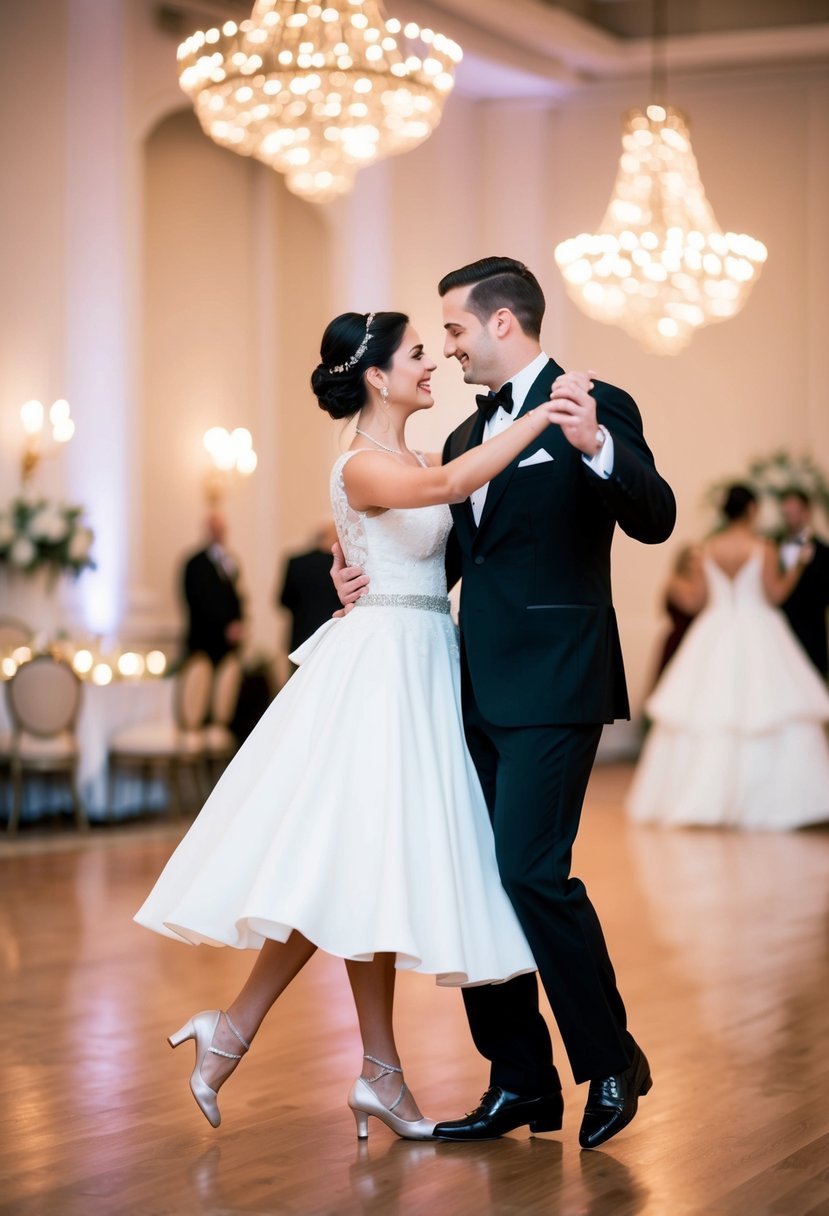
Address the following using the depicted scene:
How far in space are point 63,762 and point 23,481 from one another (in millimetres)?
1635

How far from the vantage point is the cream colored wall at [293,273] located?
29.5ft

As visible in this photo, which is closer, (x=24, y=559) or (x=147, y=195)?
(x=24, y=559)

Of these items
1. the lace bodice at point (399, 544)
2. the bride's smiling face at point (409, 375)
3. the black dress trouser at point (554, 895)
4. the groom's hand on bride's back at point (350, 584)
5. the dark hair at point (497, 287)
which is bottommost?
the black dress trouser at point (554, 895)

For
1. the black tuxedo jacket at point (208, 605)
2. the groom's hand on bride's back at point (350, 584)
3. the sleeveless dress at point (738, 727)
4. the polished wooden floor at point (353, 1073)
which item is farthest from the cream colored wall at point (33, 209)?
the groom's hand on bride's back at point (350, 584)

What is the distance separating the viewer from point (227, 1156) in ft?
9.60

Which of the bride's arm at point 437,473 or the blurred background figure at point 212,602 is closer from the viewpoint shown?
the bride's arm at point 437,473

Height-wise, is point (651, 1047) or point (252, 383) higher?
point (252, 383)

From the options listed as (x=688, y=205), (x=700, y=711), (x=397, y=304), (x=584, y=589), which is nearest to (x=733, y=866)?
(x=700, y=711)

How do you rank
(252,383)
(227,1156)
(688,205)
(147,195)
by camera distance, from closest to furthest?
1. (227,1156)
2. (688,205)
3. (147,195)
4. (252,383)

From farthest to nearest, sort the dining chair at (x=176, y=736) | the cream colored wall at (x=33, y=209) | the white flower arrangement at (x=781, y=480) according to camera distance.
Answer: the white flower arrangement at (x=781, y=480) → the cream colored wall at (x=33, y=209) → the dining chair at (x=176, y=736)

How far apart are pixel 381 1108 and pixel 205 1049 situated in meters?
0.35

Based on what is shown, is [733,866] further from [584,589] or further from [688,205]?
[584,589]

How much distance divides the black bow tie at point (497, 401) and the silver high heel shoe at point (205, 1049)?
126 cm

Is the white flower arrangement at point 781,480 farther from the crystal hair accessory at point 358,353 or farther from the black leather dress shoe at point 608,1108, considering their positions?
the black leather dress shoe at point 608,1108
